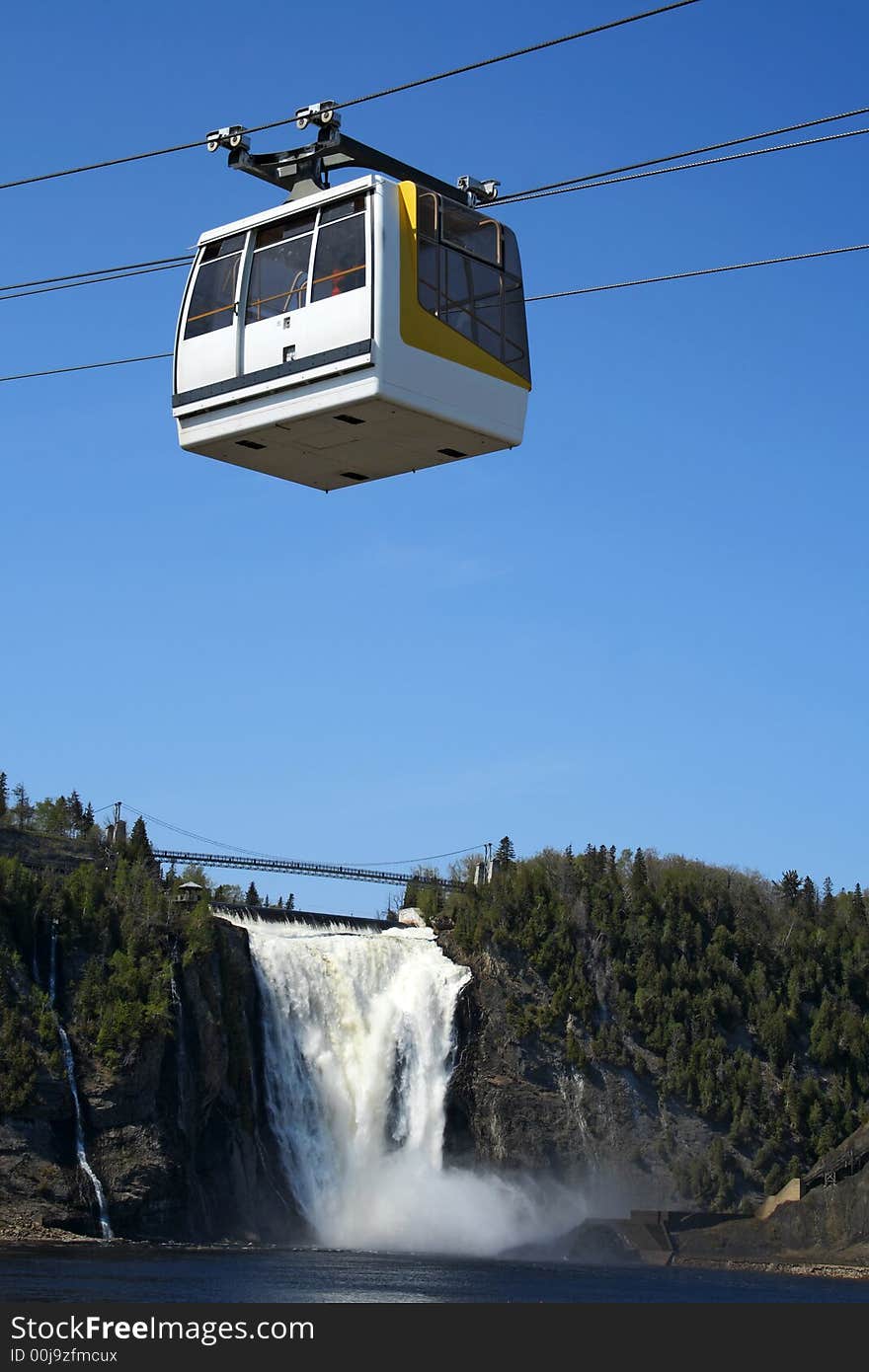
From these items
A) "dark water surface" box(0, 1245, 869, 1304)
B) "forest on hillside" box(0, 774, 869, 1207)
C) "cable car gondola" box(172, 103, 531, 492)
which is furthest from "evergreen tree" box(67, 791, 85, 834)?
"cable car gondola" box(172, 103, 531, 492)

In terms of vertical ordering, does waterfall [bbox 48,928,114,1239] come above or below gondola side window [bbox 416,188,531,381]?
below

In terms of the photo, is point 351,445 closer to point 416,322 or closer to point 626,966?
point 416,322

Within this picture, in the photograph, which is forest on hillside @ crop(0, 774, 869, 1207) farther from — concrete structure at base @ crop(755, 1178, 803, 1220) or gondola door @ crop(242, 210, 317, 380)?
gondola door @ crop(242, 210, 317, 380)

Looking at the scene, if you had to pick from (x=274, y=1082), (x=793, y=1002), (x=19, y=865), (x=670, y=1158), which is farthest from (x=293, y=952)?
(x=793, y=1002)

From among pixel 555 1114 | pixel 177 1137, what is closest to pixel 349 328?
pixel 177 1137

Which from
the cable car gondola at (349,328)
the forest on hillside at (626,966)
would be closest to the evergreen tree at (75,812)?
the forest on hillside at (626,966)

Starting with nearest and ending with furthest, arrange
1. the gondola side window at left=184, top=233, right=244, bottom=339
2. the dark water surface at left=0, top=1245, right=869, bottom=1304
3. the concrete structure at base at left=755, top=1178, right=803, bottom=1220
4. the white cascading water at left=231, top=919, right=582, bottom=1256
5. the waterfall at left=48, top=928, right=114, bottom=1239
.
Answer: the gondola side window at left=184, top=233, right=244, bottom=339
the dark water surface at left=0, top=1245, right=869, bottom=1304
the waterfall at left=48, top=928, right=114, bottom=1239
the white cascading water at left=231, top=919, right=582, bottom=1256
the concrete structure at base at left=755, top=1178, right=803, bottom=1220

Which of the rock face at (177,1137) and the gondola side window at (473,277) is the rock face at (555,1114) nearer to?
the rock face at (177,1137)
